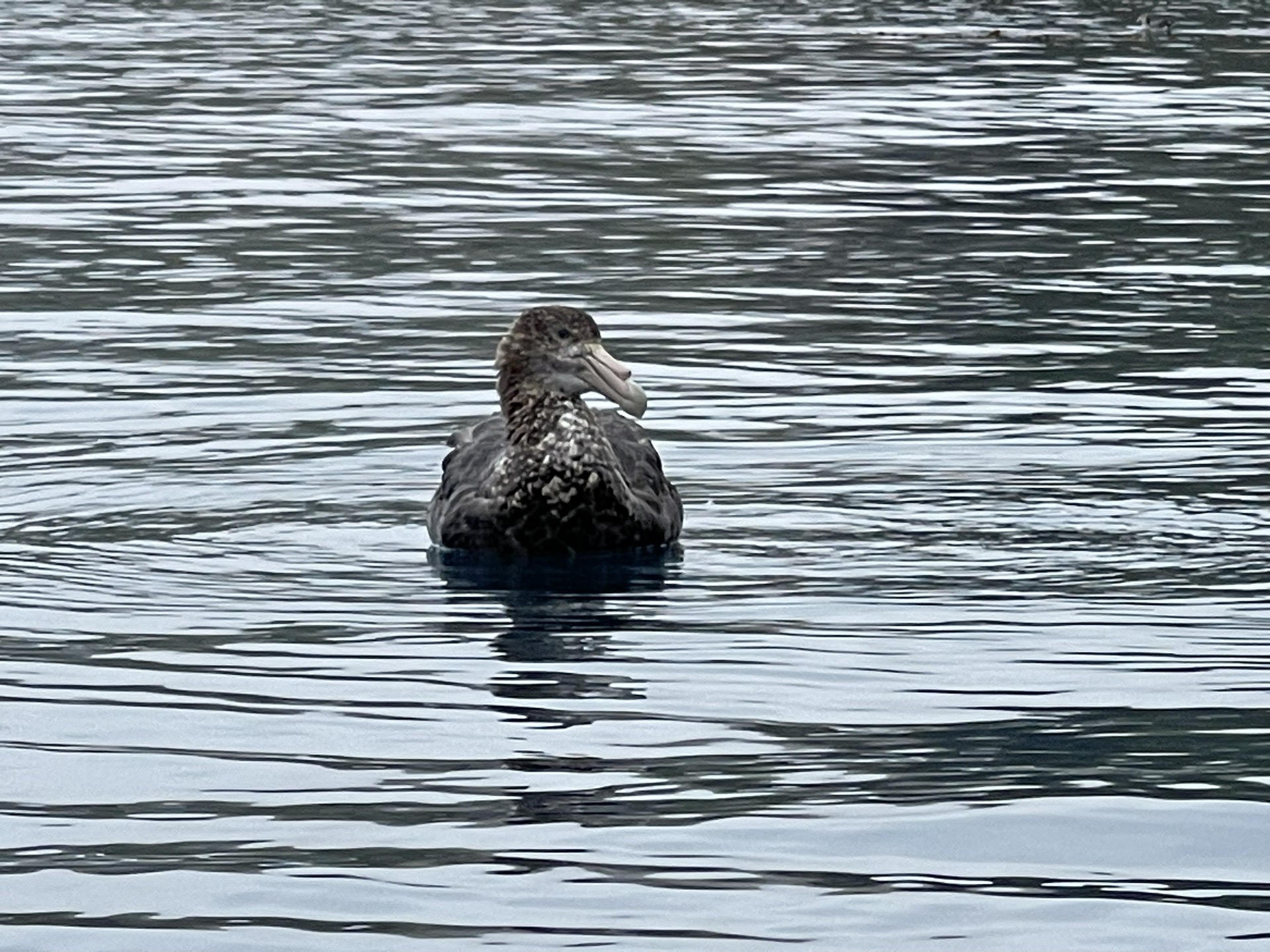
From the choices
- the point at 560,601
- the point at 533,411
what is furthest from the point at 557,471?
the point at 560,601

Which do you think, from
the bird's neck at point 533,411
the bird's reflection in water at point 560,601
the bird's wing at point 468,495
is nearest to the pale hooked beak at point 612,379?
the bird's neck at point 533,411

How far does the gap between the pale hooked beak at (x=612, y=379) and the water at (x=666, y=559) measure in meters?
0.65

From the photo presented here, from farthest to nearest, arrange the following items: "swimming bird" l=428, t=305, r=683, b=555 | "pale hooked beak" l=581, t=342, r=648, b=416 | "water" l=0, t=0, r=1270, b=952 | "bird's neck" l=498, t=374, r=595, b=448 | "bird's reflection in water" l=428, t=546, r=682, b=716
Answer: "bird's neck" l=498, t=374, r=595, b=448, "swimming bird" l=428, t=305, r=683, b=555, "pale hooked beak" l=581, t=342, r=648, b=416, "bird's reflection in water" l=428, t=546, r=682, b=716, "water" l=0, t=0, r=1270, b=952

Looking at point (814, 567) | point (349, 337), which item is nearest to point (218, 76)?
point (349, 337)

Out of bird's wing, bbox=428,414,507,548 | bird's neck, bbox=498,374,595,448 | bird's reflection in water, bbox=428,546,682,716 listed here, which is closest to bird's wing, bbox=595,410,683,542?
bird's reflection in water, bbox=428,546,682,716

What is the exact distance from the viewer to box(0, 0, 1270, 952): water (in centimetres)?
762

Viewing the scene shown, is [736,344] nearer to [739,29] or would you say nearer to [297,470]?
[297,470]

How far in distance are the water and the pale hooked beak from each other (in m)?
0.65

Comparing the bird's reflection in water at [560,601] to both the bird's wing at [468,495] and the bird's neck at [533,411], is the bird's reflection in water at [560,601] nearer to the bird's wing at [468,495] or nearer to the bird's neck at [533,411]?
the bird's wing at [468,495]

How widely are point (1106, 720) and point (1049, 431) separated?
5.36m

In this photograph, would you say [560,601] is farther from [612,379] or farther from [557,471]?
[612,379]

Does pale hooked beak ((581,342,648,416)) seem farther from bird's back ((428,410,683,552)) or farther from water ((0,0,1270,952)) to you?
water ((0,0,1270,952))

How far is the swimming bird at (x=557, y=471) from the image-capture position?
39.7ft

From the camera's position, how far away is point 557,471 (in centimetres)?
1209
